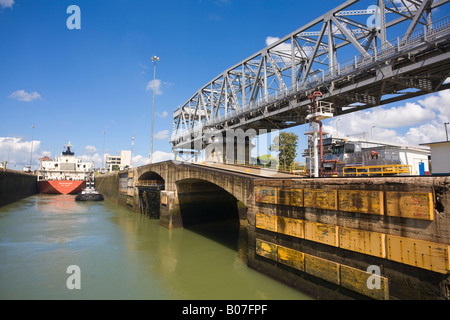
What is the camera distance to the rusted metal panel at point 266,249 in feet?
47.7

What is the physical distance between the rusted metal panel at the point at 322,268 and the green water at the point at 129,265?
1.61m

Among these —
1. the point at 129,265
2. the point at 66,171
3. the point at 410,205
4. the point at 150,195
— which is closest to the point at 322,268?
the point at 410,205

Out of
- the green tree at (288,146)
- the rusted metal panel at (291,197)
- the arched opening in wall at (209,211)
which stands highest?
the green tree at (288,146)

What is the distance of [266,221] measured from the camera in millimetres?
15320

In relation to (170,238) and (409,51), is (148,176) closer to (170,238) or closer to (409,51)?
(170,238)

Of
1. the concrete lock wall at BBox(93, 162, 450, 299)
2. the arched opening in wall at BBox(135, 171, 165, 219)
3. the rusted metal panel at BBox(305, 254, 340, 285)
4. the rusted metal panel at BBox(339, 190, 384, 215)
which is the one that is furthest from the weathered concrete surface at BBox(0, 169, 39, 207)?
the rusted metal panel at BBox(339, 190, 384, 215)

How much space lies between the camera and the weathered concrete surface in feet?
171

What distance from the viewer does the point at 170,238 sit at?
27109 mm

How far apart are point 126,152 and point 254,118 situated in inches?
2244

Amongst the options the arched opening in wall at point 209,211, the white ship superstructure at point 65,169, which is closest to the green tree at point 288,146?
the arched opening in wall at point 209,211

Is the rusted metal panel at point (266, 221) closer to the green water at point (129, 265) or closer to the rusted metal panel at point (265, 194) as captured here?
the rusted metal panel at point (265, 194)
